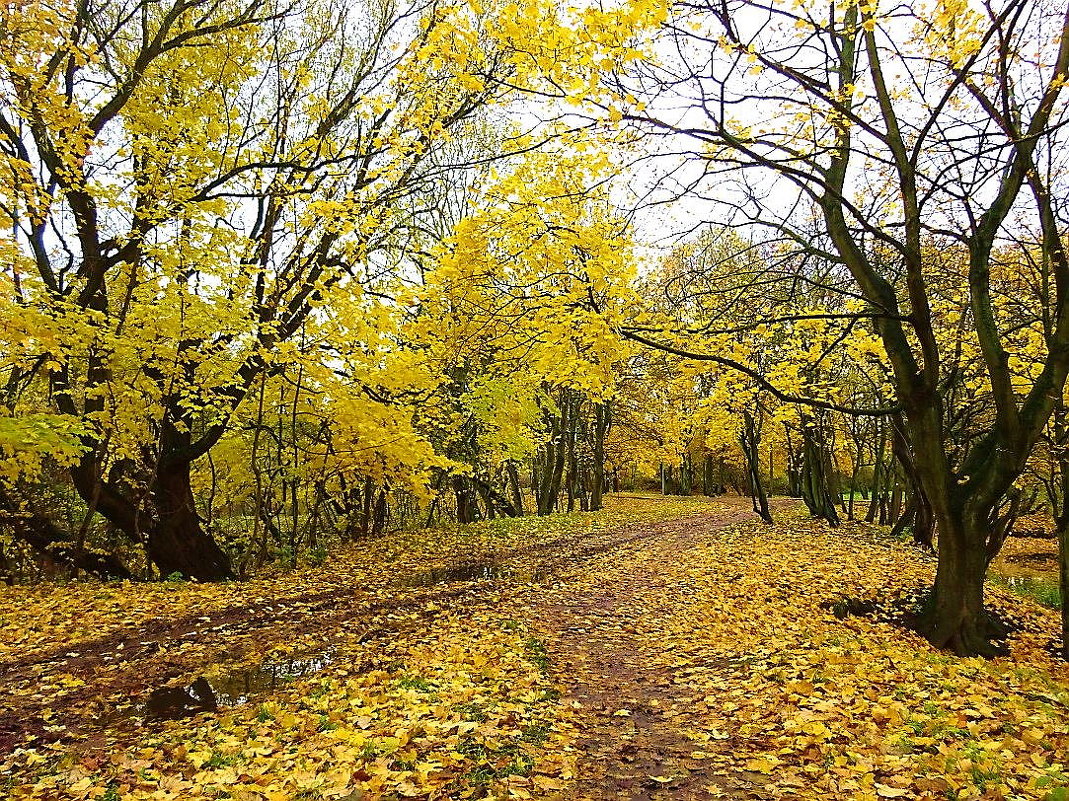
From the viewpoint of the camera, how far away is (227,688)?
5723 millimetres

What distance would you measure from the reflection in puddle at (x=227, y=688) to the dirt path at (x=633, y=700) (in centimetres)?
252

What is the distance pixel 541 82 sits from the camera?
548cm

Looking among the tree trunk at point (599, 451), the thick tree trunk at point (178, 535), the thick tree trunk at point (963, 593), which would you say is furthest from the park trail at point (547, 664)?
the tree trunk at point (599, 451)

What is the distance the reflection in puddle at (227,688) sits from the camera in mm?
5207

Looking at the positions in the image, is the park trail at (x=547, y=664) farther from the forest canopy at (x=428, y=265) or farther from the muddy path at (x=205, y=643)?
the forest canopy at (x=428, y=265)

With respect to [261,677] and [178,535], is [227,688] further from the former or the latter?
[178,535]

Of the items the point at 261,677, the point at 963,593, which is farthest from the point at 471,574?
the point at 963,593

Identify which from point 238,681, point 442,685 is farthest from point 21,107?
point 442,685

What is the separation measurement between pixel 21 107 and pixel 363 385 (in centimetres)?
556

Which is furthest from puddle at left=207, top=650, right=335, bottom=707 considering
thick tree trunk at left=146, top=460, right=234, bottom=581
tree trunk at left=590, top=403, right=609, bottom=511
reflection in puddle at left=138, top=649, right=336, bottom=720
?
tree trunk at left=590, top=403, right=609, bottom=511

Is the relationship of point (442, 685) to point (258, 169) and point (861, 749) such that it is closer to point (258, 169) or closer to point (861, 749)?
point (861, 749)

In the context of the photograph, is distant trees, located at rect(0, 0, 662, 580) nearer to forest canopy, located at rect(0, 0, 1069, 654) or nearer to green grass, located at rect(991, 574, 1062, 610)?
forest canopy, located at rect(0, 0, 1069, 654)

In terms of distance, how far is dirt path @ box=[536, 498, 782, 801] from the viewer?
390cm

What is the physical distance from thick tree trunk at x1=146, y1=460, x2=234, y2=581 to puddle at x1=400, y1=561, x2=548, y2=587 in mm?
3297
